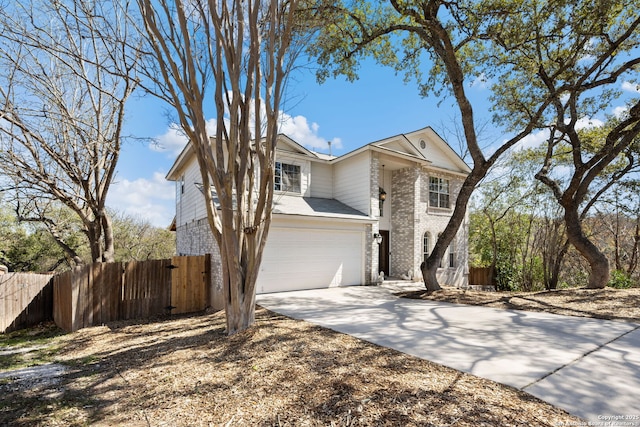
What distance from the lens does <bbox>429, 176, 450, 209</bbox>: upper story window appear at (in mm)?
14688

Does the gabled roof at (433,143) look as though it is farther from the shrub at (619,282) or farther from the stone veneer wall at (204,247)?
the stone veneer wall at (204,247)

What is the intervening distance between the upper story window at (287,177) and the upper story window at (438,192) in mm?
6651

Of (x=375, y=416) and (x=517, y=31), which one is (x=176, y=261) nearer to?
(x=375, y=416)

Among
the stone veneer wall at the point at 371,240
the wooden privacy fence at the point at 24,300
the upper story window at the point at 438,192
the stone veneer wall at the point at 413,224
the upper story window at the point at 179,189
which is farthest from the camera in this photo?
the upper story window at the point at 438,192

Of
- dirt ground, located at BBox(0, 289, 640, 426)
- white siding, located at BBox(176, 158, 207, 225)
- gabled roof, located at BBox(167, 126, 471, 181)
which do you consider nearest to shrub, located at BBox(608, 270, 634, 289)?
gabled roof, located at BBox(167, 126, 471, 181)

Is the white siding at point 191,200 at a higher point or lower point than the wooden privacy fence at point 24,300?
Answer: higher

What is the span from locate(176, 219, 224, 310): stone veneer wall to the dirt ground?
3.30 metres

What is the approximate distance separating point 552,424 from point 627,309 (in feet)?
20.9

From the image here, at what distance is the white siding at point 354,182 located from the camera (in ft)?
39.4

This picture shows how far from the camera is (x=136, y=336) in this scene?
6.53 meters

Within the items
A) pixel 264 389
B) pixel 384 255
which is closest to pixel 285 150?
pixel 384 255

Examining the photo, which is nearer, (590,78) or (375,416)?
(375,416)

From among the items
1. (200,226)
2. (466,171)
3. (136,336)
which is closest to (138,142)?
(200,226)

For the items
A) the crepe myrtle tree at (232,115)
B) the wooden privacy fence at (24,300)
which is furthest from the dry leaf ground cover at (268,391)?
the wooden privacy fence at (24,300)
